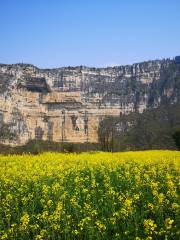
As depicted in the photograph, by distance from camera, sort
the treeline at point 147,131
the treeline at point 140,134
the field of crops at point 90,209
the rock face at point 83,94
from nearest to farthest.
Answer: the field of crops at point 90,209, the treeline at point 140,134, the treeline at point 147,131, the rock face at point 83,94

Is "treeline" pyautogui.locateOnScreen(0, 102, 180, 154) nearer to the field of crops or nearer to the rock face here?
the rock face

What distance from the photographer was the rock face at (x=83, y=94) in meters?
168

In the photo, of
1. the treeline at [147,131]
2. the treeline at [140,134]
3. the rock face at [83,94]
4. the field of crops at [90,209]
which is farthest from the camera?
the rock face at [83,94]

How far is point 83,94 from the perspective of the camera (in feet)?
589

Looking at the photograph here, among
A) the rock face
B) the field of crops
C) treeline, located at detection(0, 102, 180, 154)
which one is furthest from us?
the rock face

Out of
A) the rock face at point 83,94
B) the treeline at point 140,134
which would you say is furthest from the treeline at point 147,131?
the rock face at point 83,94

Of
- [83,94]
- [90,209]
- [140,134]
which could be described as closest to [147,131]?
[140,134]

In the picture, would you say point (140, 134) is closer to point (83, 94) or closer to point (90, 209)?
point (83, 94)

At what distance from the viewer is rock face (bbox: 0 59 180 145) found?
16850cm

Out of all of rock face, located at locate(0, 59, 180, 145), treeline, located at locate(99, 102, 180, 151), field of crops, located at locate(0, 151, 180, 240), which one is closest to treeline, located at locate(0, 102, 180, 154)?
treeline, located at locate(99, 102, 180, 151)

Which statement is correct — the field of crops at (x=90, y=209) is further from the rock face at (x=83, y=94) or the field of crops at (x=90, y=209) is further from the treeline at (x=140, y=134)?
the rock face at (x=83, y=94)

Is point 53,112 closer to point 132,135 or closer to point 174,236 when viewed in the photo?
point 132,135

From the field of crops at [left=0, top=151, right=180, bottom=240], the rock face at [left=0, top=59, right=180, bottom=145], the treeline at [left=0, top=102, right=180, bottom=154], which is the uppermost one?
the rock face at [left=0, top=59, right=180, bottom=145]

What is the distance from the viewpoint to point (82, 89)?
180 metres
